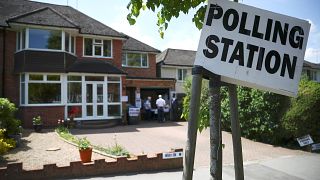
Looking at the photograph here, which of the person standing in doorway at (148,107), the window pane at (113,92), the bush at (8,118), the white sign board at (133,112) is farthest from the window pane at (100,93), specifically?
the bush at (8,118)

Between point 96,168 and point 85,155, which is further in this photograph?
point 85,155

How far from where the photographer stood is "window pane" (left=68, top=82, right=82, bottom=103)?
68.5 ft

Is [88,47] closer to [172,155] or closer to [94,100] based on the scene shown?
[94,100]

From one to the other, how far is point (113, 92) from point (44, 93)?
4699mm

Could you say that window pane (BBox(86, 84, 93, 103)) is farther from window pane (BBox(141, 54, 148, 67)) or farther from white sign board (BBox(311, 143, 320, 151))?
white sign board (BBox(311, 143, 320, 151))

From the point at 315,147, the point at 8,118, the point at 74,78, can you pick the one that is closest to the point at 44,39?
the point at 74,78

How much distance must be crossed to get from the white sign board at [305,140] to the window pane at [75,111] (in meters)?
13.1

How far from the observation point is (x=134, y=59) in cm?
2777

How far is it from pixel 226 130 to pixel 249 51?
1630 centimetres

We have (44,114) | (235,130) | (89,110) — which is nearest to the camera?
(235,130)

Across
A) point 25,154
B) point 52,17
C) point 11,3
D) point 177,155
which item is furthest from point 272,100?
point 11,3

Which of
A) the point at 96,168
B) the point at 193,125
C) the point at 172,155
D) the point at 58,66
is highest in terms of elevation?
the point at 58,66

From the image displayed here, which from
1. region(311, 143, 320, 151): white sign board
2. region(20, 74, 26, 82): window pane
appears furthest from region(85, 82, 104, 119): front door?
region(311, 143, 320, 151): white sign board

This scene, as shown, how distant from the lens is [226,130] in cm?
1830
